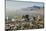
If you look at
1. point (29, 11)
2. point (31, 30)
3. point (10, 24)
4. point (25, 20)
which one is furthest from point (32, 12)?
point (10, 24)

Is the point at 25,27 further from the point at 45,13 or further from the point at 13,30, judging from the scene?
the point at 45,13

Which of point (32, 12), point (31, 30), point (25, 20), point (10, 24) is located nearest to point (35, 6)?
point (32, 12)

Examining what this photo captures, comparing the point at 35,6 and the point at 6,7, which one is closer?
the point at 6,7

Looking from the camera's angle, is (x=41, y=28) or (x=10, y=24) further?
(x=41, y=28)

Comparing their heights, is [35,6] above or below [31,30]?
above

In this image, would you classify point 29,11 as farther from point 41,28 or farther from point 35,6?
point 41,28
